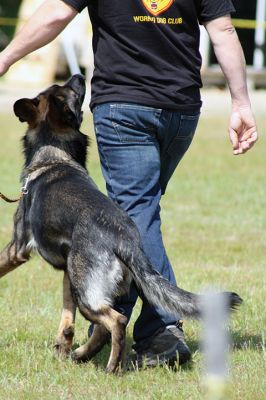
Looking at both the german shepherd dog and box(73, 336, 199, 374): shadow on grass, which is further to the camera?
box(73, 336, 199, 374): shadow on grass

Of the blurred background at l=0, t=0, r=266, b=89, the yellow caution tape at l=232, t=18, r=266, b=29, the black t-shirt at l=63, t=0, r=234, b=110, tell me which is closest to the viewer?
the black t-shirt at l=63, t=0, r=234, b=110

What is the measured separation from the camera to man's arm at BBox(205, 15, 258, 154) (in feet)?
14.0

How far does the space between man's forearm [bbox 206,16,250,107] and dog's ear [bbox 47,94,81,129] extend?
91 centimetres

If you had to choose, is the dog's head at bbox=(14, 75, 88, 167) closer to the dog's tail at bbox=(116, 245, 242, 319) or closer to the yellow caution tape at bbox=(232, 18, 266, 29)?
the dog's tail at bbox=(116, 245, 242, 319)

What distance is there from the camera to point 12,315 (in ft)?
17.8

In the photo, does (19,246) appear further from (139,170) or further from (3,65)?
(3,65)

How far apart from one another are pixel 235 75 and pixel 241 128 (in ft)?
0.95

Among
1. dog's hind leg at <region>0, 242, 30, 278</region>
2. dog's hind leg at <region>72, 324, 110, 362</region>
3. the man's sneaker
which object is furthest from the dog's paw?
dog's hind leg at <region>0, 242, 30, 278</region>

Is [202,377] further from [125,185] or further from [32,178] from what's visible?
[32,178]

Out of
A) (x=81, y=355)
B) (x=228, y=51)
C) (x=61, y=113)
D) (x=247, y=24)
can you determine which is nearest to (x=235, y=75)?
(x=228, y=51)

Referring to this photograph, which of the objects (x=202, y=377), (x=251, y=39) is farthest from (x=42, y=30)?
(x=251, y=39)

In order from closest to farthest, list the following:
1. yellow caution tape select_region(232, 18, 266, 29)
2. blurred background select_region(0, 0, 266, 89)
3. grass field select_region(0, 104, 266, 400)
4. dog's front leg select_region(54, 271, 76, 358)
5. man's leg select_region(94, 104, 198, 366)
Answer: grass field select_region(0, 104, 266, 400), man's leg select_region(94, 104, 198, 366), dog's front leg select_region(54, 271, 76, 358), yellow caution tape select_region(232, 18, 266, 29), blurred background select_region(0, 0, 266, 89)

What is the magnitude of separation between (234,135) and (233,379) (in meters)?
1.27

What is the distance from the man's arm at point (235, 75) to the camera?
427 centimetres
